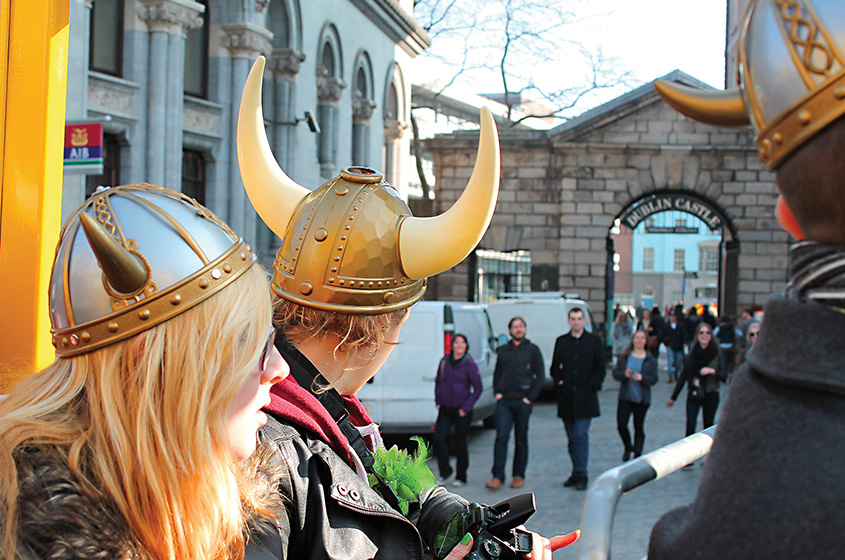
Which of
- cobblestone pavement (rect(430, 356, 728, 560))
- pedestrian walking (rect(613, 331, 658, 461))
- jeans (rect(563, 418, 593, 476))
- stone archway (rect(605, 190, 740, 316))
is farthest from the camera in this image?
stone archway (rect(605, 190, 740, 316))

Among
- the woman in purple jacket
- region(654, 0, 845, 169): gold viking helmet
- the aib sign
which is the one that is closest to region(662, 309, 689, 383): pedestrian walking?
the woman in purple jacket

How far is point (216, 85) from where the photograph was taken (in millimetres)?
16312

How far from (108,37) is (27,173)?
13.3 m

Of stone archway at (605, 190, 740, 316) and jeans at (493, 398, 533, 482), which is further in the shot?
stone archway at (605, 190, 740, 316)

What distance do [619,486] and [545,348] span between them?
49.4 ft

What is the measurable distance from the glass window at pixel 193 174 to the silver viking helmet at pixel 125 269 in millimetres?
15320

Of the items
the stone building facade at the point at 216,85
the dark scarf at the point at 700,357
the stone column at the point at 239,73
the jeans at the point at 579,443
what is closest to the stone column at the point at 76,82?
the stone building facade at the point at 216,85

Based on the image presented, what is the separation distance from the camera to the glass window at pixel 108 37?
13.6 m

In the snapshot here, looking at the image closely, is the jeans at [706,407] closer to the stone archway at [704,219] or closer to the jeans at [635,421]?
the jeans at [635,421]

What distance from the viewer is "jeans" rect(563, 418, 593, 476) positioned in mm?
8945

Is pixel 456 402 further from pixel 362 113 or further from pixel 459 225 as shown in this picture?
pixel 362 113

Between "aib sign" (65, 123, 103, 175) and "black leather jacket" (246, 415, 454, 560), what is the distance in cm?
578

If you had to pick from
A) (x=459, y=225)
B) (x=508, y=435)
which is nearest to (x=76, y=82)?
(x=508, y=435)

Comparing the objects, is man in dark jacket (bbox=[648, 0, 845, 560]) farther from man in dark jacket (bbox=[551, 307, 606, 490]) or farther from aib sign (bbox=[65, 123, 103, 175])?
man in dark jacket (bbox=[551, 307, 606, 490])
